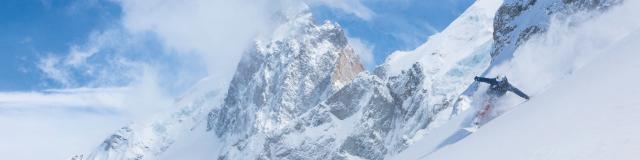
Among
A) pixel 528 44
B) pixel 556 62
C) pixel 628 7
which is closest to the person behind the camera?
pixel 628 7

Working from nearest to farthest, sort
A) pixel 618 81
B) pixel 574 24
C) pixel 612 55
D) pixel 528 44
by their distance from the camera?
pixel 618 81, pixel 612 55, pixel 574 24, pixel 528 44

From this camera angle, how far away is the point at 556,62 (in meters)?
57.4

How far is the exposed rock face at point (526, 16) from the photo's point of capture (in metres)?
62.9

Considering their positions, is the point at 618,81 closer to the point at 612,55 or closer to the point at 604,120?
the point at 604,120

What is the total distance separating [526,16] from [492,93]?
79.4 feet

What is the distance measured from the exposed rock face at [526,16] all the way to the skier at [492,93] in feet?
37.6

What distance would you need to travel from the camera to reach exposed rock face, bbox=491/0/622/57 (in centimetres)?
6294

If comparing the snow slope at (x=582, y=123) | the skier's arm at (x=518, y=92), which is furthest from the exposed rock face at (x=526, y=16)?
the snow slope at (x=582, y=123)

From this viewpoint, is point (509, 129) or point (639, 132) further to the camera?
point (509, 129)

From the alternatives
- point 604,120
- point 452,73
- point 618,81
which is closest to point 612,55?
point 618,81

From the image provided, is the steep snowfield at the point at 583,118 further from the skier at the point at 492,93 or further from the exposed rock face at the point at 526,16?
the exposed rock face at the point at 526,16

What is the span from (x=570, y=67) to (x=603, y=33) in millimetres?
3070

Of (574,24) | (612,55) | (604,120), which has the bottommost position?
(604,120)

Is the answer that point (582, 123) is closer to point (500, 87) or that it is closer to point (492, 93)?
point (500, 87)
